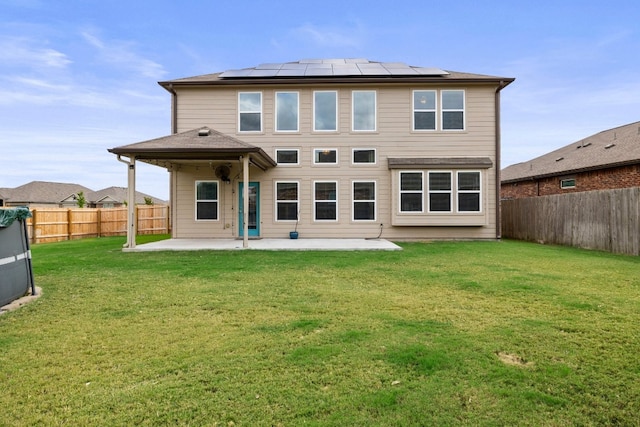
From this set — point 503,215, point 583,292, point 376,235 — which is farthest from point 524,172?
point 583,292

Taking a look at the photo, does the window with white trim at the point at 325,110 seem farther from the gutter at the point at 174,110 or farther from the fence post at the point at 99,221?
the fence post at the point at 99,221

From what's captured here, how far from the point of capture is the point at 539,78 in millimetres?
18203

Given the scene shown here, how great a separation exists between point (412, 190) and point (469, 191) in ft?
6.44

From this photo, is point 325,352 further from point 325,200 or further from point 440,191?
point 440,191

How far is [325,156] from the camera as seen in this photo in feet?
40.8

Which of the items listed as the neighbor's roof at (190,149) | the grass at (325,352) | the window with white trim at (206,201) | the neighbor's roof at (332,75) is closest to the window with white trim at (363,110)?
the neighbor's roof at (332,75)

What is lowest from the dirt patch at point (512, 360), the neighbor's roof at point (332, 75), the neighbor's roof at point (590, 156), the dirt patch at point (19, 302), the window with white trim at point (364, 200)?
the dirt patch at point (512, 360)

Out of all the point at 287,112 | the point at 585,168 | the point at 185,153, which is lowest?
the point at 185,153

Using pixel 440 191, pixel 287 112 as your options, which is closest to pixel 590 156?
pixel 440 191

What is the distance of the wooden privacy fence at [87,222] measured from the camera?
527 inches

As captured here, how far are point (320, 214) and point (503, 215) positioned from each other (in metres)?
8.29

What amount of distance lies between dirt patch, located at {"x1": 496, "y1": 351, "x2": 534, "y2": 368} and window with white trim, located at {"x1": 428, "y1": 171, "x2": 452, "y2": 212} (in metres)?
9.54

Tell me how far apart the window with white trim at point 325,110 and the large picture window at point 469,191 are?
15.7 feet

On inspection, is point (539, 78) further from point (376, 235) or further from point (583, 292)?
point (583, 292)
